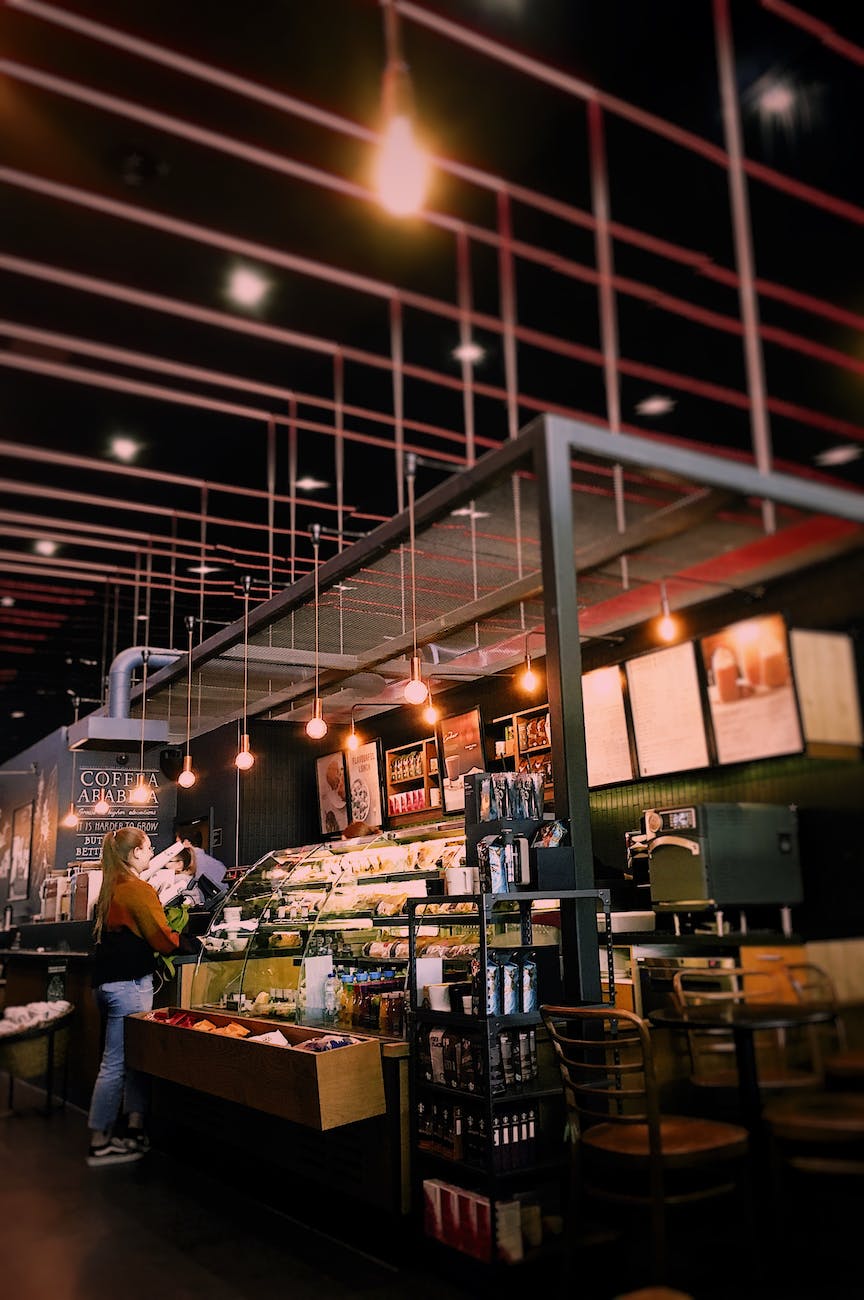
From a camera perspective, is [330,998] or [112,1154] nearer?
[330,998]

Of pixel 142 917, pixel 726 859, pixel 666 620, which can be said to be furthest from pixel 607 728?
pixel 142 917

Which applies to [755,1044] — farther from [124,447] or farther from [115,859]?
[124,447]

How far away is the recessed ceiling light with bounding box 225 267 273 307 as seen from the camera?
4.78 metres

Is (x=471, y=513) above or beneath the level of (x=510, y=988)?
above

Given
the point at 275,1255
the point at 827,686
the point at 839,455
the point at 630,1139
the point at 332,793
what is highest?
the point at 839,455

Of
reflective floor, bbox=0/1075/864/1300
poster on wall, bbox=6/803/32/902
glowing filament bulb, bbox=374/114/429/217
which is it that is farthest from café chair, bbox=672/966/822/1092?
poster on wall, bbox=6/803/32/902

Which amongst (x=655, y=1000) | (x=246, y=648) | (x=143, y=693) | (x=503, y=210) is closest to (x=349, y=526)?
(x=246, y=648)

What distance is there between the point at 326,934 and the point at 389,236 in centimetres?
339

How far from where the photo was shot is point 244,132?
396cm

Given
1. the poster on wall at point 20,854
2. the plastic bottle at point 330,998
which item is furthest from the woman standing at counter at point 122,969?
the poster on wall at point 20,854

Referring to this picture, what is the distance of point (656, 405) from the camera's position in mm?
5418

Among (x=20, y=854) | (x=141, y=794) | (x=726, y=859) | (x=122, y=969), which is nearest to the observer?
(x=726, y=859)

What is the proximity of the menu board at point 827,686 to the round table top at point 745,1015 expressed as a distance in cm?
99

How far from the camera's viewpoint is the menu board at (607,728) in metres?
6.83
